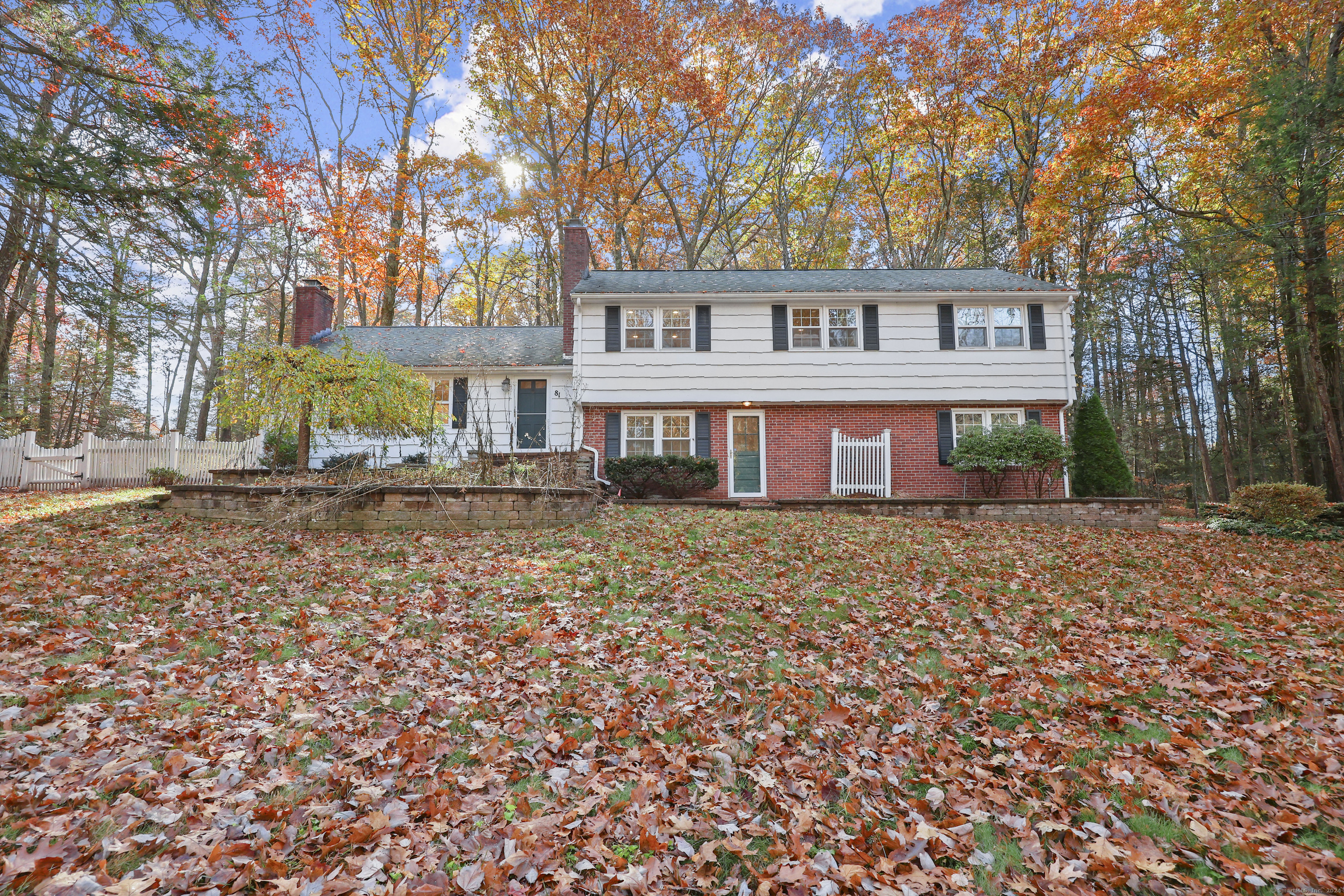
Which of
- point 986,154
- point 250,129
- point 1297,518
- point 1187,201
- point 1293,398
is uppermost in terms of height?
point 986,154

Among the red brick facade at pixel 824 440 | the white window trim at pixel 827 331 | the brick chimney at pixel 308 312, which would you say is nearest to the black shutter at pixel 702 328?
the red brick facade at pixel 824 440

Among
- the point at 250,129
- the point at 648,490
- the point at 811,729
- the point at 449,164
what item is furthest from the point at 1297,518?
the point at 449,164

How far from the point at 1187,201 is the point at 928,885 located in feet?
66.2

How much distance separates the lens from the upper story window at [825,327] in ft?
44.7

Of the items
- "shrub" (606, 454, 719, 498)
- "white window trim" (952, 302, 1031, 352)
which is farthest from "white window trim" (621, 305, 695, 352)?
"white window trim" (952, 302, 1031, 352)

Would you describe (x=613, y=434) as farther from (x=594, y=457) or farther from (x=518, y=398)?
(x=518, y=398)

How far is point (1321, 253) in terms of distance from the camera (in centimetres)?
1098

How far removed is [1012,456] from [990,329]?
3.18 m

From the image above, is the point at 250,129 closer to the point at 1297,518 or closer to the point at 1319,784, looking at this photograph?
the point at 1319,784

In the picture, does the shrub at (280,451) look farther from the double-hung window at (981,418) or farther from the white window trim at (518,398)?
the double-hung window at (981,418)

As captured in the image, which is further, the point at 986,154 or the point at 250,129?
the point at 986,154

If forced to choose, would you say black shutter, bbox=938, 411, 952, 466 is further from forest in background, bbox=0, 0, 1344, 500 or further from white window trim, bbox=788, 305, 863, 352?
forest in background, bbox=0, 0, 1344, 500

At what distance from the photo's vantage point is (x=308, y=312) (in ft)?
53.2

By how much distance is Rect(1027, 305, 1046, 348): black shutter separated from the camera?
13297mm
